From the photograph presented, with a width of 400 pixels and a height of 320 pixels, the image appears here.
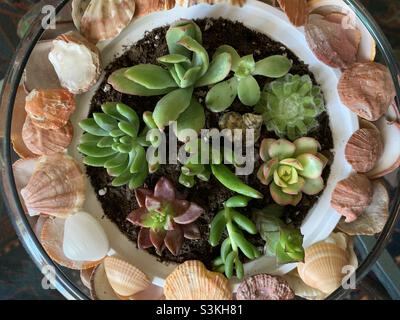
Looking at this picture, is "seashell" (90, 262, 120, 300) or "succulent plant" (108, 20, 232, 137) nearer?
"succulent plant" (108, 20, 232, 137)

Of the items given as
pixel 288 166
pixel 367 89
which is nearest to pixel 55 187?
pixel 288 166

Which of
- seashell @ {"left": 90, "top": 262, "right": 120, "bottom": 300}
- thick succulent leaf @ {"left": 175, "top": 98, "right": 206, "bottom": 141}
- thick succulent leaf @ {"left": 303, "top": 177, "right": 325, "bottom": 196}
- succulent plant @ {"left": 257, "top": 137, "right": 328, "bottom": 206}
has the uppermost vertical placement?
thick succulent leaf @ {"left": 175, "top": 98, "right": 206, "bottom": 141}

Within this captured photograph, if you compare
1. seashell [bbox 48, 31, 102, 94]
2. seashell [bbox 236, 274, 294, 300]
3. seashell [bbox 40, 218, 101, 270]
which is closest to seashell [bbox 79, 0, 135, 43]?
seashell [bbox 48, 31, 102, 94]

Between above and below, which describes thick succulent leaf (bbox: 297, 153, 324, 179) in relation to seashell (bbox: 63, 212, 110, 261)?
above

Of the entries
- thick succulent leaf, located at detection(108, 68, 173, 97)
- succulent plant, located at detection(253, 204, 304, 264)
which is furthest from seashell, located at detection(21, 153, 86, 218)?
succulent plant, located at detection(253, 204, 304, 264)

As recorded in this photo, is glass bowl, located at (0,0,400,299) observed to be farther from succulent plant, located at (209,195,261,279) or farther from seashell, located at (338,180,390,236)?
succulent plant, located at (209,195,261,279)

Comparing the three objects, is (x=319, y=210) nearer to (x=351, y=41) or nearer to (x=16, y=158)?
(x=351, y=41)
